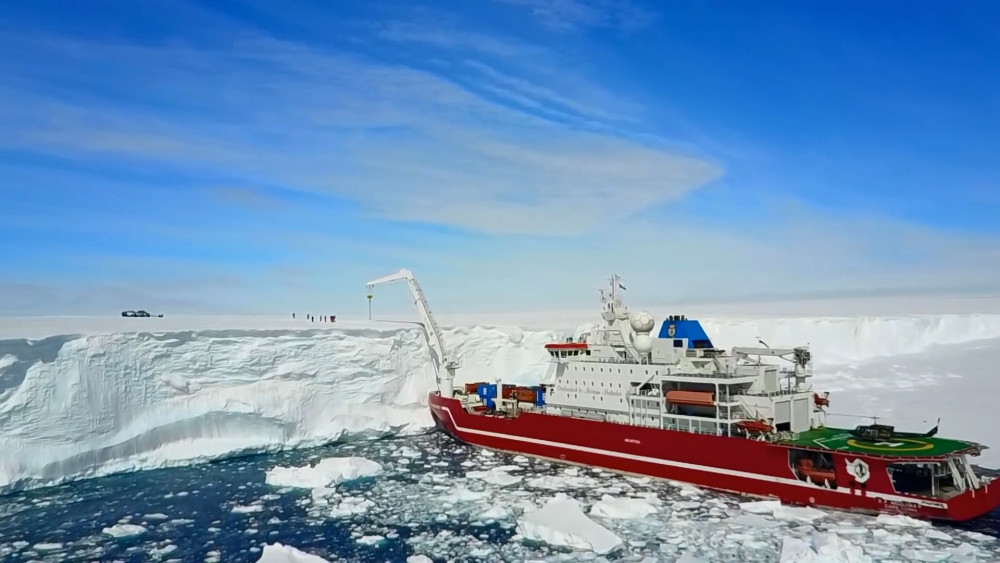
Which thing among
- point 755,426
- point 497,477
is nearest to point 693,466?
point 755,426

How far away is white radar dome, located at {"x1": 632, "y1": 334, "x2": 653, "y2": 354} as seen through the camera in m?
16.3

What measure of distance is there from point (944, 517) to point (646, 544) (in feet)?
17.0

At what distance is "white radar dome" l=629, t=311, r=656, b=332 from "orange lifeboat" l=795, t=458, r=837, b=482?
4.87 m

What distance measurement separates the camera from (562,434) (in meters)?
16.7

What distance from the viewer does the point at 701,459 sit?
14.1 meters

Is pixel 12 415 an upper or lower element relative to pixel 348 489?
upper

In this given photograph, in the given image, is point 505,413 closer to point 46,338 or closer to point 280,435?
point 280,435

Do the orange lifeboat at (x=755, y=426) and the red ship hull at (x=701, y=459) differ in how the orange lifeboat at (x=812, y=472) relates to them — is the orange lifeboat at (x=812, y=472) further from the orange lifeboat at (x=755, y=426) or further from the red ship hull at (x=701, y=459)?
the orange lifeboat at (x=755, y=426)

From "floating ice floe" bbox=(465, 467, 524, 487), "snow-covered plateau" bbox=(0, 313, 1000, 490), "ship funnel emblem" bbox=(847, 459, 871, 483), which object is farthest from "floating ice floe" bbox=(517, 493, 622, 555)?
"snow-covered plateau" bbox=(0, 313, 1000, 490)

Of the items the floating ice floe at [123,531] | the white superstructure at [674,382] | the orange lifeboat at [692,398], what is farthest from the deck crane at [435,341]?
the floating ice floe at [123,531]

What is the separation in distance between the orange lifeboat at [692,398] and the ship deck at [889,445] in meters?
1.81

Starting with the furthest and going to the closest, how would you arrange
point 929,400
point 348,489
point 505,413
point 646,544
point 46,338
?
point 929,400
point 505,413
point 46,338
point 348,489
point 646,544

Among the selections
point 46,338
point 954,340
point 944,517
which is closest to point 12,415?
point 46,338

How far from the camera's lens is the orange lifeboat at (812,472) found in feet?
40.9
